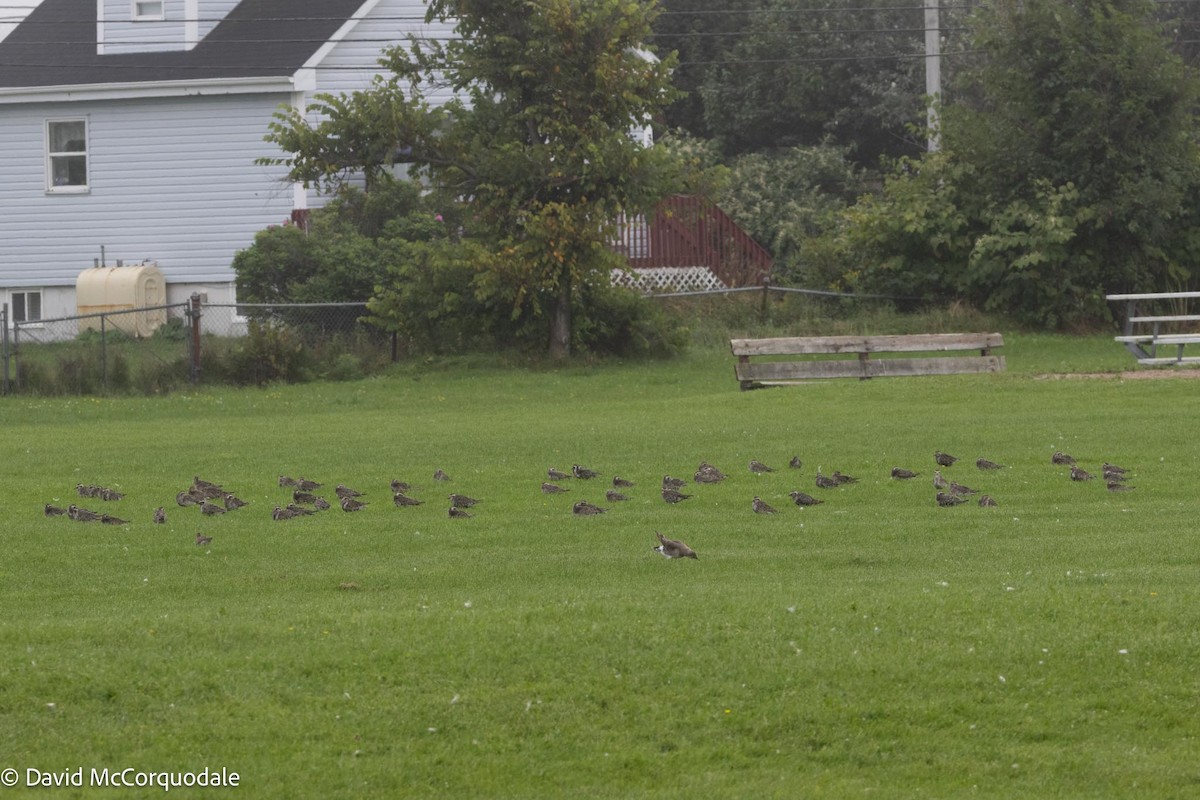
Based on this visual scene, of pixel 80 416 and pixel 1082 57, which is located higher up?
pixel 1082 57

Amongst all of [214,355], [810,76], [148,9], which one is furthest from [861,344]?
[810,76]

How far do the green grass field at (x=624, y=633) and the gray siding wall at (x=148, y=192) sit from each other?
64.3 feet

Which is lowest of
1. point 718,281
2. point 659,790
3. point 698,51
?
point 659,790

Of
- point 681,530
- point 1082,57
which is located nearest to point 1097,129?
point 1082,57

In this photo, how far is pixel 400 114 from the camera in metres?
30.7

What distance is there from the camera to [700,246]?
131 feet

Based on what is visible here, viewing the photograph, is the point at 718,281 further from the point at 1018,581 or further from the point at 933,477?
the point at 1018,581

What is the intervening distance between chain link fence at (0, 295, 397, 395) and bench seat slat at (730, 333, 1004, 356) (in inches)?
318

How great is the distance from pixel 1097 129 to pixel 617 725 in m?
29.5

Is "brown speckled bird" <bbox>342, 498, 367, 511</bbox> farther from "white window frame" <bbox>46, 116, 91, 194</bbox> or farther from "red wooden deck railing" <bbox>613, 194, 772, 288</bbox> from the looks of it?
"white window frame" <bbox>46, 116, 91, 194</bbox>

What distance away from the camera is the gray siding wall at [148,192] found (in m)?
38.9

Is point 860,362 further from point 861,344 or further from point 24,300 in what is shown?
point 24,300

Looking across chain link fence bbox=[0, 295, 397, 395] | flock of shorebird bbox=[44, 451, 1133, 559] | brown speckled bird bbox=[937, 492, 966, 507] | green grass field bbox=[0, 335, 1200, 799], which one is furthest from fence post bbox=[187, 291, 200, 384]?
brown speckled bird bbox=[937, 492, 966, 507]

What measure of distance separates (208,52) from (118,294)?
21.4ft
